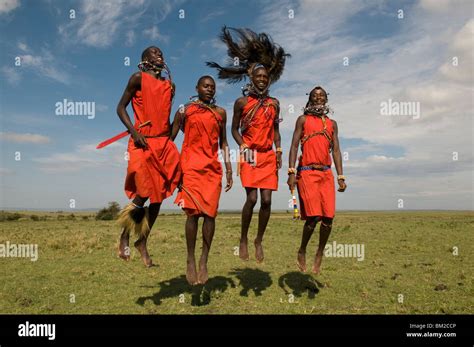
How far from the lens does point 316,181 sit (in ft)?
22.5

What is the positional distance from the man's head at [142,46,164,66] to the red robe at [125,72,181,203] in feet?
1.19

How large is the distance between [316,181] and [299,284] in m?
2.29

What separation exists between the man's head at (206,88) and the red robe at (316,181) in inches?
77.8

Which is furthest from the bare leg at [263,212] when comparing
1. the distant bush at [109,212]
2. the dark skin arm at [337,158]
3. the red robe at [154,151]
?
the distant bush at [109,212]

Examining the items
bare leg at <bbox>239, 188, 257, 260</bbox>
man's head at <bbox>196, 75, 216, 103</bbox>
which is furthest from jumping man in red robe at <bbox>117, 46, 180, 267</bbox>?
bare leg at <bbox>239, 188, 257, 260</bbox>

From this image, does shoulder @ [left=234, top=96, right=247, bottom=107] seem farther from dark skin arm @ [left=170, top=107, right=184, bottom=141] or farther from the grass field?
the grass field

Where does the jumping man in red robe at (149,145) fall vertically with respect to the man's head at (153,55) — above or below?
below

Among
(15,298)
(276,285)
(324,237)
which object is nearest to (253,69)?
(324,237)

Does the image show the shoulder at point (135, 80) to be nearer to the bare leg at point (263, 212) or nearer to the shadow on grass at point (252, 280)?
the bare leg at point (263, 212)

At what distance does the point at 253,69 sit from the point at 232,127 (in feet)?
4.12

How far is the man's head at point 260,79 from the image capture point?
711 centimetres

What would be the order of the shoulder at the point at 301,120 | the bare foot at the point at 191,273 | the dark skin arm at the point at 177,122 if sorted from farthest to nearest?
the shoulder at the point at 301,120 → the dark skin arm at the point at 177,122 → the bare foot at the point at 191,273

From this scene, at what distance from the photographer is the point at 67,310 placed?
619 cm

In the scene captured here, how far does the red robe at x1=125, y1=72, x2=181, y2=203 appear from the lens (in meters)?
5.93
